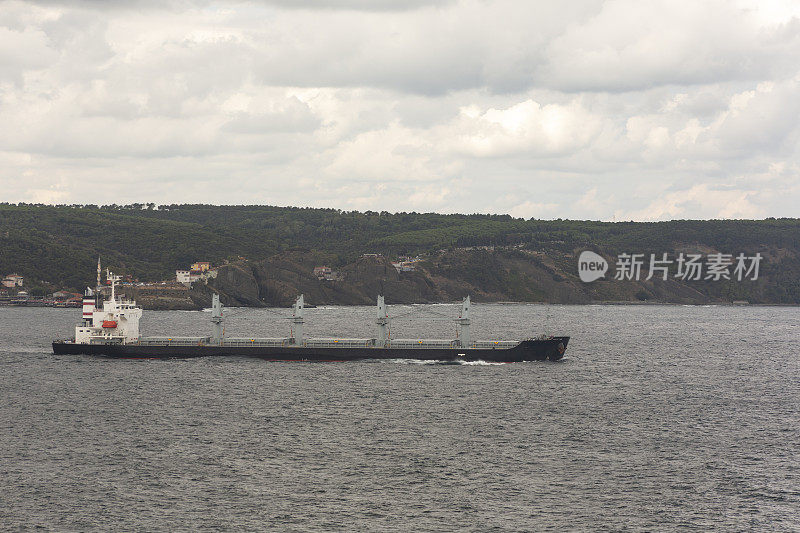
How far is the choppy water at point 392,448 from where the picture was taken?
164 ft

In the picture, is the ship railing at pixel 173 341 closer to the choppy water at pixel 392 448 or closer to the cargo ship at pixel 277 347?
the cargo ship at pixel 277 347

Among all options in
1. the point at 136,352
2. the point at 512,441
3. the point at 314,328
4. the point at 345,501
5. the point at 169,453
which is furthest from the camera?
the point at 314,328

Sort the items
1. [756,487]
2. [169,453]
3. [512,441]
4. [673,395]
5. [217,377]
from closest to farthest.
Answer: [756,487] → [169,453] → [512,441] → [673,395] → [217,377]

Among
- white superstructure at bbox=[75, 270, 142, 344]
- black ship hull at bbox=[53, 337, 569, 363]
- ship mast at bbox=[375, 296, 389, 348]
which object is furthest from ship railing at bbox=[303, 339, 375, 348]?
white superstructure at bbox=[75, 270, 142, 344]

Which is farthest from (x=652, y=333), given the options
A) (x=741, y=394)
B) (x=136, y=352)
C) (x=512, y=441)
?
(x=512, y=441)

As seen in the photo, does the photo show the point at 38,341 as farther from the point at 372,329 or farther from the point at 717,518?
the point at 717,518

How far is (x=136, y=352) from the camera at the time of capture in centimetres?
11788

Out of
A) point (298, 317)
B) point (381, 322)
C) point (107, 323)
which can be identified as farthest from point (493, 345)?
point (107, 323)

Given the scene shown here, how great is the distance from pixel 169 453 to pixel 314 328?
12067cm

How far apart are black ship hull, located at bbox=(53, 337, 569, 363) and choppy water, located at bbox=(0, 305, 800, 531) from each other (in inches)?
175

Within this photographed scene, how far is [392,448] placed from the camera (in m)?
64.9

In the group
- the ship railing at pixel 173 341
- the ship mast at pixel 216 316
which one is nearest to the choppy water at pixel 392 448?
the ship railing at pixel 173 341

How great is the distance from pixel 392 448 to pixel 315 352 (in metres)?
54.4

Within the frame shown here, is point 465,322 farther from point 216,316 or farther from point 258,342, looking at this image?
point 216,316
